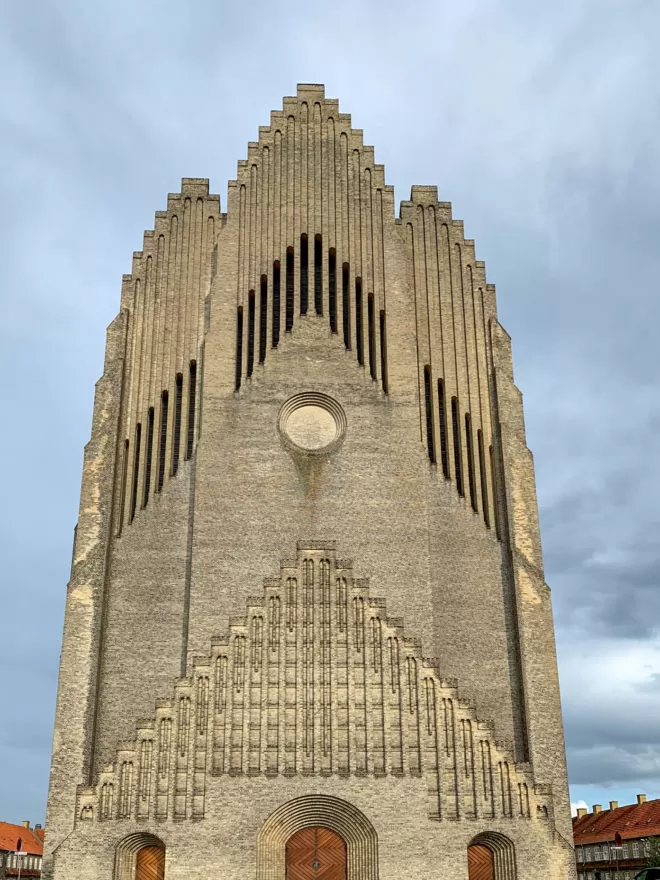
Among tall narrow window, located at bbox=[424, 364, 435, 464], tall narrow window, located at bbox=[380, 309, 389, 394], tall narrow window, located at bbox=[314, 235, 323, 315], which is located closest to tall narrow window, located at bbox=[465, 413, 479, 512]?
tall narrow window, located at bbox=[424, 364, 435, 464]

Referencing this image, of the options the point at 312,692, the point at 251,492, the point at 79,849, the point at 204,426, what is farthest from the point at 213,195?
the point at 79,849

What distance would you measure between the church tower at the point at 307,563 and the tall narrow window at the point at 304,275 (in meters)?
0.10

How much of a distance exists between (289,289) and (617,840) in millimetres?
42516

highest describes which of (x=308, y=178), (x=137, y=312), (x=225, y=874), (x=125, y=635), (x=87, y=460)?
(x=308, y=178)

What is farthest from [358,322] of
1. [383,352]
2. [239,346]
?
[239,346]

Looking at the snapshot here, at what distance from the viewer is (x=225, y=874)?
24125 mm

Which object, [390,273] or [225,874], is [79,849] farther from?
[390,273]

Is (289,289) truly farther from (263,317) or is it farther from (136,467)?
(136,467)

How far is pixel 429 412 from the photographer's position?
34281 mm

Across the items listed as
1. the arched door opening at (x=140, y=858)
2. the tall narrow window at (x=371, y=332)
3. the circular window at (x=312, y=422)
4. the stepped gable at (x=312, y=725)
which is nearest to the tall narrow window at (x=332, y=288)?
the tall narrow window at (x=371, y=332)

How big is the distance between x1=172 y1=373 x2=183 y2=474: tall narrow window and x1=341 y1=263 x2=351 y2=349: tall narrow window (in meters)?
6.36

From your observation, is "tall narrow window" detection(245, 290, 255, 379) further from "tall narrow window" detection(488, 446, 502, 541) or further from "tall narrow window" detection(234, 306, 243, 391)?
"tall narrow window" detection(488, 446, 502, 541)

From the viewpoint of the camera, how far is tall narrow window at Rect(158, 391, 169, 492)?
110 ft

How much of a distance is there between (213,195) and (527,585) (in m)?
19.6
